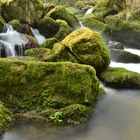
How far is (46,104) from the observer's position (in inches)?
450

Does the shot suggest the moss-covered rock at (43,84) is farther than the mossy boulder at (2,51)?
No

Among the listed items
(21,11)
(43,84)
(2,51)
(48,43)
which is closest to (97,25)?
(21,11)

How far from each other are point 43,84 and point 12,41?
6.97m

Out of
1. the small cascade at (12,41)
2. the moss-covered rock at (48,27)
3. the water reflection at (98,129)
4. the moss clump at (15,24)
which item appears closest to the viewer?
the water reflection at (98,129)

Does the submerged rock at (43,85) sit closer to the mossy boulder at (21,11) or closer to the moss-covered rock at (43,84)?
the moss-covered rock at (43,84)

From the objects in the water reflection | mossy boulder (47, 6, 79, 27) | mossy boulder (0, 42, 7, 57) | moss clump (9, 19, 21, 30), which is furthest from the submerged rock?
mossy boulder (47, 6, 79, 27)

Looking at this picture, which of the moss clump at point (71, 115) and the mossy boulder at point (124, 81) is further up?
the moss clump at point (71, 115)

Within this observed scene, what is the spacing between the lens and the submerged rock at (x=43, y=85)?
1151 centimetres

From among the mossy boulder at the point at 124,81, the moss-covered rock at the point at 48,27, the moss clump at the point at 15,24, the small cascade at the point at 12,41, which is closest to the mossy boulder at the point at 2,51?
the small cascade at the point at 12,41

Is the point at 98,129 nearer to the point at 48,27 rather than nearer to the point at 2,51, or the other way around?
the point at 2,51

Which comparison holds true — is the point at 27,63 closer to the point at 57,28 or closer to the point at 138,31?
the point at 57,28

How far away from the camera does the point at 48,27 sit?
21.7m

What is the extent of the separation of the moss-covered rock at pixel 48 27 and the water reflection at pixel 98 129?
384 inches

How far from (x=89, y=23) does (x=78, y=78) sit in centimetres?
1616
